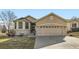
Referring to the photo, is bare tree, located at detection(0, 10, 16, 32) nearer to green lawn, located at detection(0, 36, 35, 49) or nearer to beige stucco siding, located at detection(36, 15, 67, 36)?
green lawn, located at detection(0, 36, 35, 49)

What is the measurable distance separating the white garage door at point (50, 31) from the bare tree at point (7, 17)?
339 mm

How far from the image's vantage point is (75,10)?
3.75 meters

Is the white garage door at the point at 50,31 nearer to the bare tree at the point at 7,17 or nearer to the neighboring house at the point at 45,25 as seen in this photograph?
the neighboring house at the point at 45,25

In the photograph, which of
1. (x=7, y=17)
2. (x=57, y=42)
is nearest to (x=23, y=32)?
(x=7, y=17)

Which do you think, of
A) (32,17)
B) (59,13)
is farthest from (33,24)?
(59,13)

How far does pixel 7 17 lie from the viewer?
377 cm

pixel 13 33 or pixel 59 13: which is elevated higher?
pixel 59 13

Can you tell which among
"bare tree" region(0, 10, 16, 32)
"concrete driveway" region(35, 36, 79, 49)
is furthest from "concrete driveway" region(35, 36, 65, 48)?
"bare tree" region(0, 10, 16, 32)

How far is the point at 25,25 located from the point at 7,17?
0.79ft

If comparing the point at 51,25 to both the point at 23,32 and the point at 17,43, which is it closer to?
the point at 23,32

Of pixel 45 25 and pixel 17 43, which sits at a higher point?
pixel 45 25
